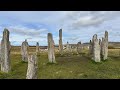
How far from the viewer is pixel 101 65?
70.1ft

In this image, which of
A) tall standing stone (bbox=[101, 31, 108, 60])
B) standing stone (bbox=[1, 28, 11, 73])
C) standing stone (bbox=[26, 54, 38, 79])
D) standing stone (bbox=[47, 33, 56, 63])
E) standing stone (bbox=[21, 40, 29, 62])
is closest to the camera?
standing stone (bbox=[26, 54, 38, 79])

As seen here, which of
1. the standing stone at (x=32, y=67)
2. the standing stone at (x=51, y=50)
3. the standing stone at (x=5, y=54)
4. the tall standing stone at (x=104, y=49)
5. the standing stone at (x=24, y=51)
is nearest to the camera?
the standing stone at (x=32, y=67)

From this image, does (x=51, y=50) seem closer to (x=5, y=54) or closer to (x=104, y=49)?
(x=5, y=54)

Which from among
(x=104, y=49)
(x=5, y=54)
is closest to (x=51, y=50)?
(x=5, y=54)

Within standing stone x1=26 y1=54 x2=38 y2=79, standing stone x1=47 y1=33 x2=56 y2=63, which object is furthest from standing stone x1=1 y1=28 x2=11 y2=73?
standing stone x1=26 y1=54 x2=38 y2=79

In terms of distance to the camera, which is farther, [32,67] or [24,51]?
[24,51]

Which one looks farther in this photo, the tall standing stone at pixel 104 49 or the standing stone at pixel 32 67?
the tall standing stone at pixel 104 49

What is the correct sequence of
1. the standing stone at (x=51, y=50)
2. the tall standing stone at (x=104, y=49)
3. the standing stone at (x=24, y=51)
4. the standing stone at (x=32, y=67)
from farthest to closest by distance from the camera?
the tall standing stone at (x=104, y=49), the standing stone at (x=24, y=51), the standing stone at (x=51, y=50), the standing stone at (x=32, y=67)

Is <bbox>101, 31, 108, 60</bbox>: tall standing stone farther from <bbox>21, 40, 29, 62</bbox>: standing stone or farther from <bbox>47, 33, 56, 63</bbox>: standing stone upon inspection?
<bbox>21, 40, 29, 62</bbox>: standing stone

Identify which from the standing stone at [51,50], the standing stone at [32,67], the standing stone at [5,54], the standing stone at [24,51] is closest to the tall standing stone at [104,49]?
the standing stone at [51,50]

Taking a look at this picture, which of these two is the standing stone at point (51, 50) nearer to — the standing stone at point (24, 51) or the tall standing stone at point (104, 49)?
the standing stone at point (24, 51)
